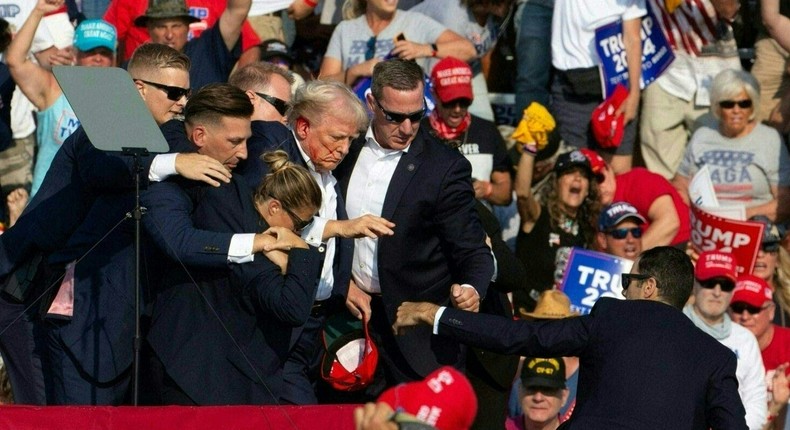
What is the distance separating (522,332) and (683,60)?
5.10m

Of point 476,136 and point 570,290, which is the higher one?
point 476,136

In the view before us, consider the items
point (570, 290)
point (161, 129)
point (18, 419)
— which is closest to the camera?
point (18, 419)

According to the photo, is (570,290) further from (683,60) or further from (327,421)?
(327,421)

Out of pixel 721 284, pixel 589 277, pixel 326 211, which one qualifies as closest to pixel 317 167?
pixel 326 211

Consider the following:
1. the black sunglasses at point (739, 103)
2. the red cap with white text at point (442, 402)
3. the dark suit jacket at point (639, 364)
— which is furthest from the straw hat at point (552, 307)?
the red cap with white text at point (442, 402)

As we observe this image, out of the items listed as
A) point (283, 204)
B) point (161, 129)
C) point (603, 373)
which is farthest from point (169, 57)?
point (603, 373)

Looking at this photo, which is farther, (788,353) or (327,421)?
(788,353)

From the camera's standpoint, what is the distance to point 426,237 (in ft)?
26.1

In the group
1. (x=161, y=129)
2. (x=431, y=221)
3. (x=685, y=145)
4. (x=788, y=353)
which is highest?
(x=161, y=129)

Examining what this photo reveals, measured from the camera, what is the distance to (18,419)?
671 cm

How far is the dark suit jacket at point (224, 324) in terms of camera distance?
7.00 metres

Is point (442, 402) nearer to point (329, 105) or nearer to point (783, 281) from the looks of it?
point (329, 105)

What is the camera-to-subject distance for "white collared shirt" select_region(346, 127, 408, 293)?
793 cm

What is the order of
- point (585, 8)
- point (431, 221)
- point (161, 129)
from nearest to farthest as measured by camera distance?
point (161, 129)
point (431, 221)
point (585, 8)
